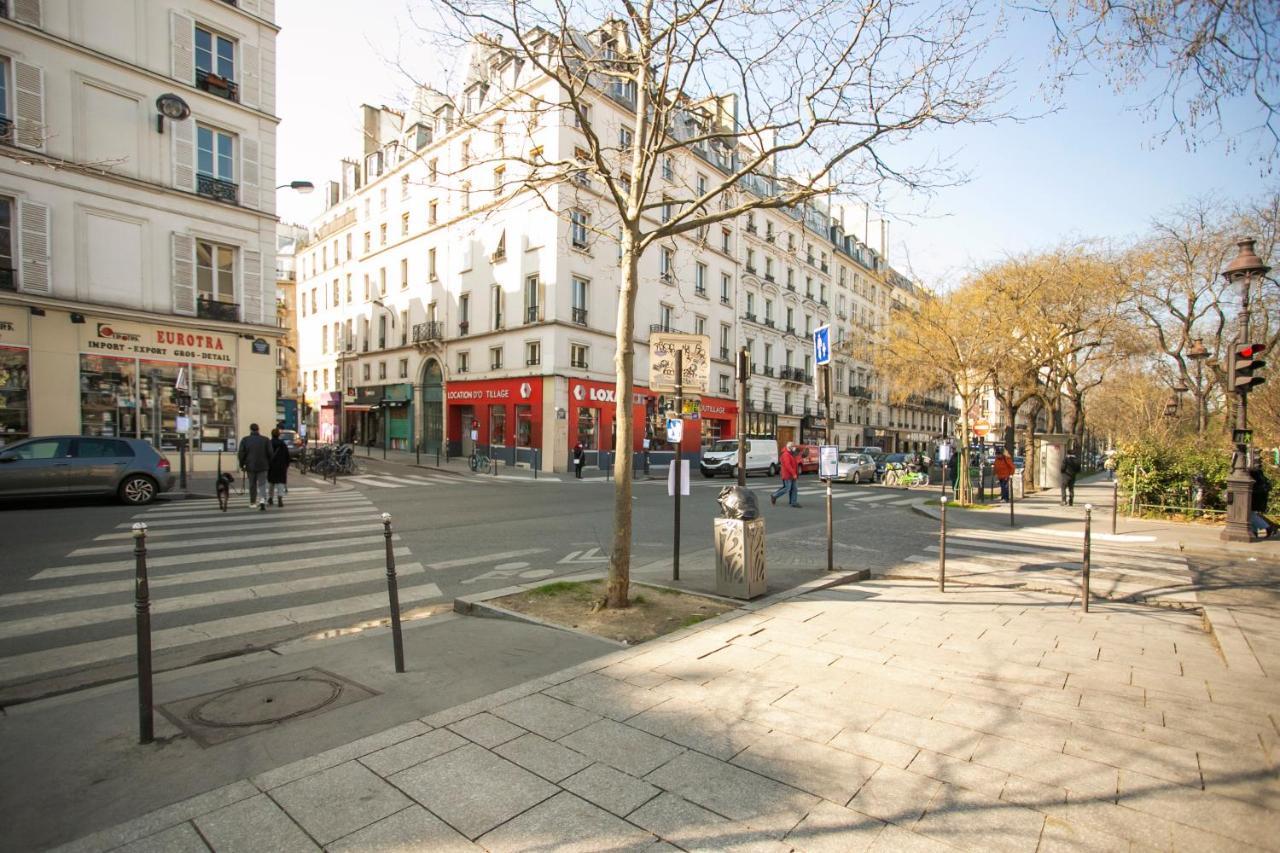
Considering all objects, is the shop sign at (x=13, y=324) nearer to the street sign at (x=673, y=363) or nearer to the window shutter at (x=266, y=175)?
the window shutter at (x=266, y=175)

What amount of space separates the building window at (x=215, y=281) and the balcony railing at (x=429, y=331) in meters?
14.2

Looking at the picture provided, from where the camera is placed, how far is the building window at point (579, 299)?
30.2 metres

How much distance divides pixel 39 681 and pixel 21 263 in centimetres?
1906

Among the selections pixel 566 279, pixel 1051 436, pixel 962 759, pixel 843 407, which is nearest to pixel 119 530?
pixel 962 759

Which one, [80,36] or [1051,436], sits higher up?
[80,36]

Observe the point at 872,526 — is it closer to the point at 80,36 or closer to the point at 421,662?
the point at 421,662

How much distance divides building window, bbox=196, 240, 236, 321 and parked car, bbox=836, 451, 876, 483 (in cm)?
2518

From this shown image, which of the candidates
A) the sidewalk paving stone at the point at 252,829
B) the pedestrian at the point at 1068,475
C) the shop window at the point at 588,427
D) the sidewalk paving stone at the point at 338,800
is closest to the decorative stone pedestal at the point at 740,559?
the sidewalk paving stone at the point at 338,800

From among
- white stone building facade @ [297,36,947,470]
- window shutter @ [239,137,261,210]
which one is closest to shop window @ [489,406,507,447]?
white stone building facade @ [297,36,947,470]

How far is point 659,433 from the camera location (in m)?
34.7

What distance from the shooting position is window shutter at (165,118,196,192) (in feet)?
64.1

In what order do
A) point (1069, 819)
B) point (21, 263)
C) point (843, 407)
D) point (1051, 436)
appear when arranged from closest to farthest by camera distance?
1. point (1069, 819)
2. point (21, 263)
3. point (1051, 436)
4. point (843, 407)

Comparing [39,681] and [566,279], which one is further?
[566,279]

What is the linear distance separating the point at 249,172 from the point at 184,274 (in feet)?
14.0
